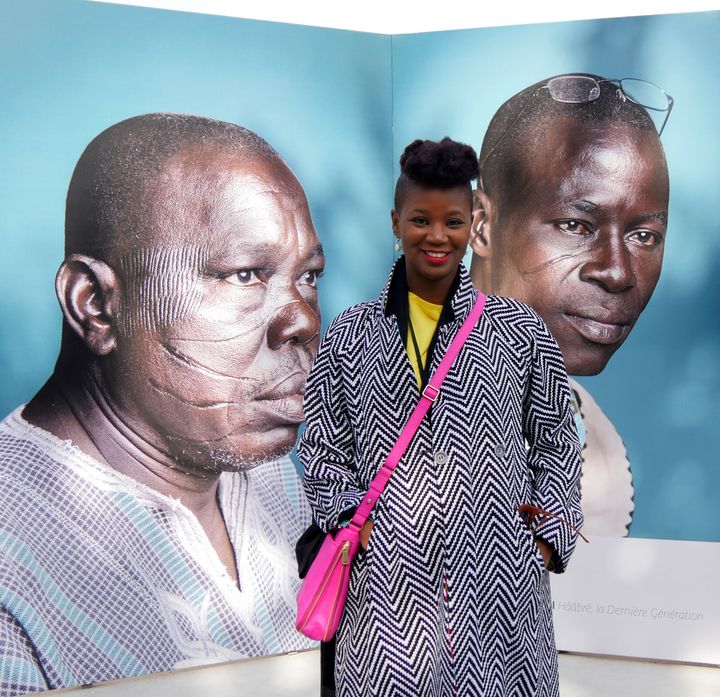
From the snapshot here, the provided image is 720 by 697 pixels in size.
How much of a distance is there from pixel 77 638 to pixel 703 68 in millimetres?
3671

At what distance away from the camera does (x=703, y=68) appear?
A: 4906 millimetres

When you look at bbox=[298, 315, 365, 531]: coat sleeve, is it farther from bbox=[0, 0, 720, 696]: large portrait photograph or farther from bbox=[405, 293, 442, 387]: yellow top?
bbox=[0, 0, 720, 696]: large portrait photograph

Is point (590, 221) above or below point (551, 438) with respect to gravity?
below

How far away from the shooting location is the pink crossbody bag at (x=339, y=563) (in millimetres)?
2453

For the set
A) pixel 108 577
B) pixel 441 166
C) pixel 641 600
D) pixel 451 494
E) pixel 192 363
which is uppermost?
pixel 441 166

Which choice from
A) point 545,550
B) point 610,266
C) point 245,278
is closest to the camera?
point 545,550

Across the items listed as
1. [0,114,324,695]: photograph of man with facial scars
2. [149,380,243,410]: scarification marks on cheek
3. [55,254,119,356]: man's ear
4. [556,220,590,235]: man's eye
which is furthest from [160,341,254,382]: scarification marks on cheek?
[556,220,590,235]: man's eye

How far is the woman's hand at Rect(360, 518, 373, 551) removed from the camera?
2469 millimetres

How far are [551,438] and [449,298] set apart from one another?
16.4 inches

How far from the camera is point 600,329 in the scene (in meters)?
5.15

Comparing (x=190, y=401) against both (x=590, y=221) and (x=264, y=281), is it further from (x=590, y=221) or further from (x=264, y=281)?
(x=590, y=221)

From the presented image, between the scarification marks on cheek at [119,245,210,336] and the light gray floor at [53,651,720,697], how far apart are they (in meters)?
1.51

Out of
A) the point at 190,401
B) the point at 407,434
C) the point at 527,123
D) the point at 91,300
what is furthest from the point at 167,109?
the point at 407,434

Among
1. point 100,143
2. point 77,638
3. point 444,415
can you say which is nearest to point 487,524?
point 444,415
